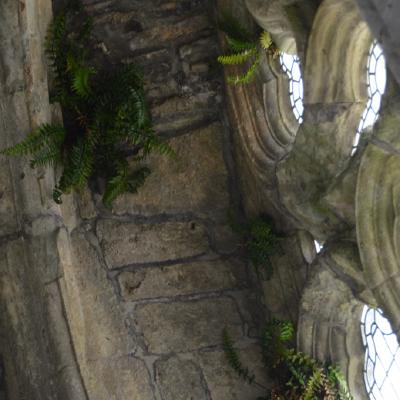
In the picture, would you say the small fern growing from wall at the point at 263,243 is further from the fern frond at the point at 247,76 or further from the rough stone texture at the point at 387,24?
the rough stone texture at the point at 387,24

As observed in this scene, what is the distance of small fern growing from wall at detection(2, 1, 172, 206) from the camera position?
4.89 m

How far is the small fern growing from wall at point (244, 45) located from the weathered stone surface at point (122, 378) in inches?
57.1

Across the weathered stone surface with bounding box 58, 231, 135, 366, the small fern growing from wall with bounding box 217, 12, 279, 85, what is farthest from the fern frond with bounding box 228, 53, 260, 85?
the weathered stone surface with bounding box 58, 231, 135, 366

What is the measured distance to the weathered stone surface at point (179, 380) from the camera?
17.0 feet

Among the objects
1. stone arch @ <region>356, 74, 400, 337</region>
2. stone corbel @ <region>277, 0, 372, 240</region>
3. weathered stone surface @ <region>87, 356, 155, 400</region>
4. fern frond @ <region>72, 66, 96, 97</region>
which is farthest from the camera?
weathered stone surface @ <region>87, 356, 155, 400</region>

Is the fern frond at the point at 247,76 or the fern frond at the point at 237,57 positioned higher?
the fern frond at the point at 237,57

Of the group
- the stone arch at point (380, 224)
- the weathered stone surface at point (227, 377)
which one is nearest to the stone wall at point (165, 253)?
the weathered stone surface at point (227, 377)

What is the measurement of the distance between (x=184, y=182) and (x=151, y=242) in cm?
33

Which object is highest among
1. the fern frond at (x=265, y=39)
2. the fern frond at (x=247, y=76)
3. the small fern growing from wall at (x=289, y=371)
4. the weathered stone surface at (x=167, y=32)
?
the weathered stone surface at (x=167, y=32)

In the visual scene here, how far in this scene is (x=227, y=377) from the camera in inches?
205

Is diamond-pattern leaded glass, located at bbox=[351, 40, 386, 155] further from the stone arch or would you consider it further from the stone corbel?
the stone arch

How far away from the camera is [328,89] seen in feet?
14.5

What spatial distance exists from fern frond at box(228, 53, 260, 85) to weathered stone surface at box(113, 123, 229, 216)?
1.08 ft

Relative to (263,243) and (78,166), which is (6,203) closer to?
(78,166)
